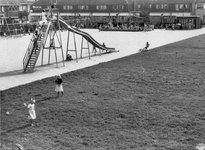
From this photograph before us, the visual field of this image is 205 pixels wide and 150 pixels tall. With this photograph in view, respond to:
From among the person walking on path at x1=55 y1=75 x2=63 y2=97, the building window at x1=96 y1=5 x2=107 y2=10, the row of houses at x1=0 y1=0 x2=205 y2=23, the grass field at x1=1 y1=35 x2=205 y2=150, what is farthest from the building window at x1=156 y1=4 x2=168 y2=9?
the person walking on path at x1=55 y1=75 x2=63 y2=97

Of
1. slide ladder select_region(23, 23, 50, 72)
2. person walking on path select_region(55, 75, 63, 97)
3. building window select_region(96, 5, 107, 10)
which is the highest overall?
building window select_region(96, 5, 107, 10)

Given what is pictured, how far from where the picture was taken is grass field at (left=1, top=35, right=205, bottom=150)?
12266 millimetres

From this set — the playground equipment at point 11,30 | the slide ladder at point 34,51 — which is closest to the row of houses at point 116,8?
the playground equipment at point 11,30

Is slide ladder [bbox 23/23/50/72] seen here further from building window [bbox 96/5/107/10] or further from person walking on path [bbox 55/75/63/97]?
building window [bbox 96/5/107/10]

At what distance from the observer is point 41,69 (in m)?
26.4

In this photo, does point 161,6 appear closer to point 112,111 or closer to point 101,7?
point 101,7

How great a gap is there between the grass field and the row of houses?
2107 inches

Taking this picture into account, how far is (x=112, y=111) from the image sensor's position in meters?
15.7

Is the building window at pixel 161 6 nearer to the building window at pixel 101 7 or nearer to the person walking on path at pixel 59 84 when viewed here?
the building window at pixel 101 7

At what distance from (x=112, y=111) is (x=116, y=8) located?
65.9 meters

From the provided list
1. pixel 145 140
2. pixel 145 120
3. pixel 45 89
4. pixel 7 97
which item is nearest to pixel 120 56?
pixel 45 89

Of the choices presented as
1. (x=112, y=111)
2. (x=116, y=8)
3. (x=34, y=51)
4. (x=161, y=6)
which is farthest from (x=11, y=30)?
(x=112, y=111)

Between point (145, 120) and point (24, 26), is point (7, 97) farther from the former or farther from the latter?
point (24, 26)

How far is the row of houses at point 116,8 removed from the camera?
2970 inches
